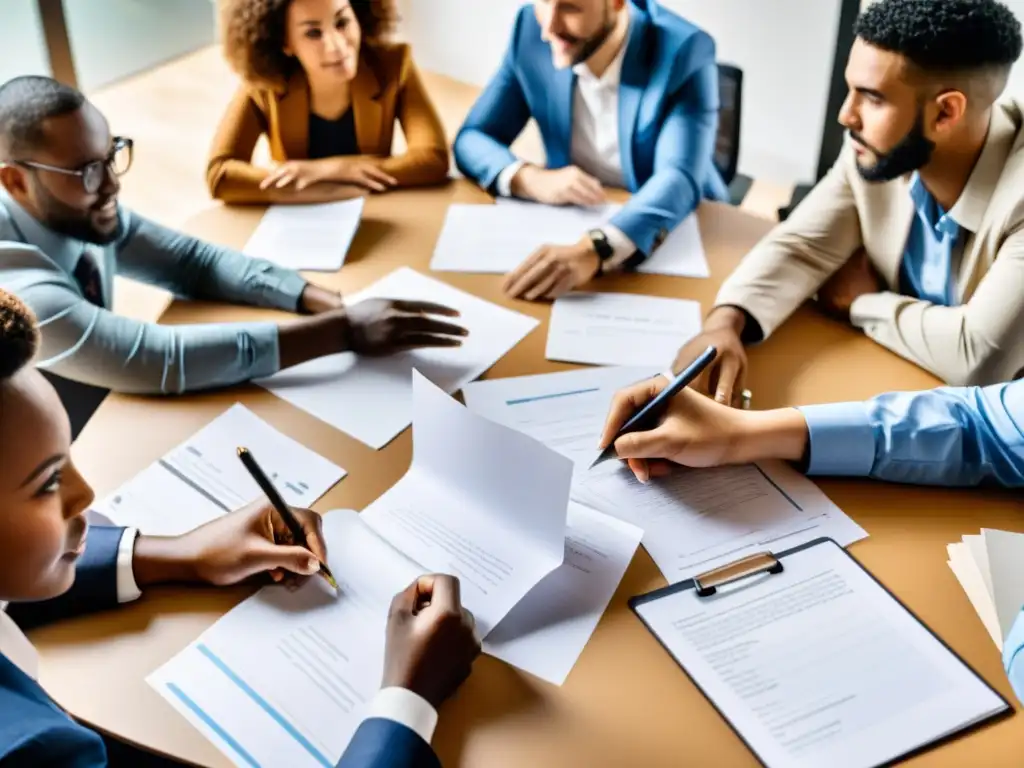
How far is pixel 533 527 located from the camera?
103 cm

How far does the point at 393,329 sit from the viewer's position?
1.39m

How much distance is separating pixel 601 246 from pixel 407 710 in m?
0.96

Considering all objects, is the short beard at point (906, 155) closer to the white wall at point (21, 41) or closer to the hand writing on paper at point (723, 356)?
the hand writing on paper at point (723, 356)

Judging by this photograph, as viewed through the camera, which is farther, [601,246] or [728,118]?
[728,118]

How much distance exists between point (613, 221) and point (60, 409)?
41.1 inches

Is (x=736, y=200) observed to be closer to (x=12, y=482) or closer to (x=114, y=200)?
(x=114, y=200)

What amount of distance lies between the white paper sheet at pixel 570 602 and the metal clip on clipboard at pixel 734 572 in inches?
3.5

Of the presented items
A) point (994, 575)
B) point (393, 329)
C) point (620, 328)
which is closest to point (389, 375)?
point (393, 329)

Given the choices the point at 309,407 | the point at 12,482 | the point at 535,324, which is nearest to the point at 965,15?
the point at 535,324

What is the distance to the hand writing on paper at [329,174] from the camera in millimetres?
1818

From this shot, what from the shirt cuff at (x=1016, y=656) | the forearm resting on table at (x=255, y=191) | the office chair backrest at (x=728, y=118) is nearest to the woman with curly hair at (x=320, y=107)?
the forearm resting on table at (x=255, y=191)

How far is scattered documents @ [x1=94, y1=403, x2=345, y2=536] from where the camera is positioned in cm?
112

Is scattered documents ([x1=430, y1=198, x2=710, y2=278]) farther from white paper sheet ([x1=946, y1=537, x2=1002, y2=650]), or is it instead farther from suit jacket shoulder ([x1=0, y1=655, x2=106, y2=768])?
suit jacket shoulder ([x1=0, y1=655, x2=106, y2=768])

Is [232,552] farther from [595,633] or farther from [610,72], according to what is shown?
[610,72]
